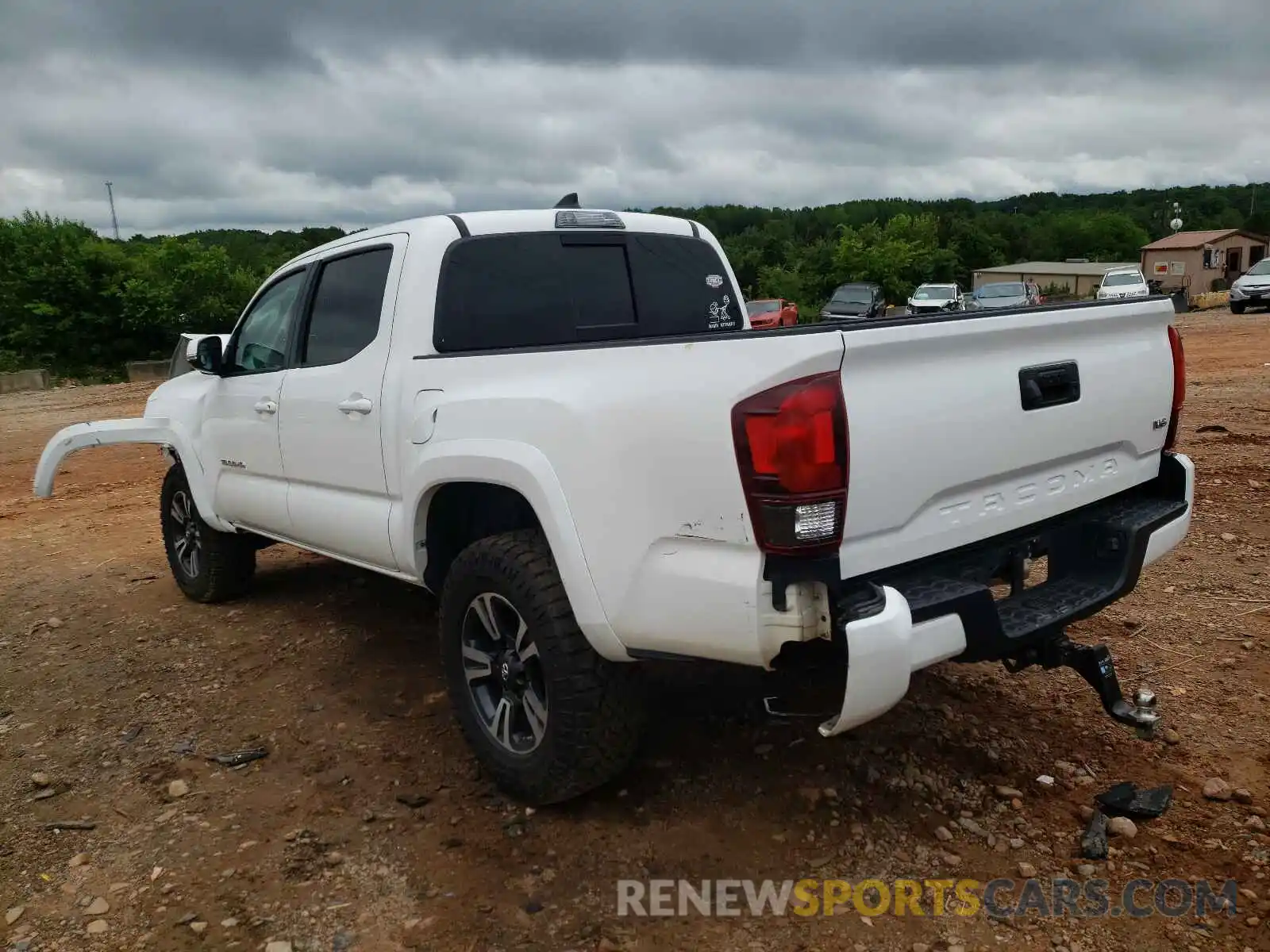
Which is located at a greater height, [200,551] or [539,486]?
[539,486]

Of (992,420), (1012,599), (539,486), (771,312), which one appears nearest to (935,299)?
(771,312)

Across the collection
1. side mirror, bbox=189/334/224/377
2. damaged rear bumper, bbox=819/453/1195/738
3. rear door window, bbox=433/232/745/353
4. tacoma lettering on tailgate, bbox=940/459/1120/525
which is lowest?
damaged rear bumper, bbox=819/453/1195/738

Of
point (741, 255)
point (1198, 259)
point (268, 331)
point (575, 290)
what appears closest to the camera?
point (575, 290)

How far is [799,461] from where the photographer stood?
2.33 meters

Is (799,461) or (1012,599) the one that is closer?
(799,461)

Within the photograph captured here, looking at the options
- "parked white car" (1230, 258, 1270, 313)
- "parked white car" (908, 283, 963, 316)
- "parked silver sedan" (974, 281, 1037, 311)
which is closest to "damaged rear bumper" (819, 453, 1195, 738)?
"parked silver sedan" (974, 281, 1037, 311)

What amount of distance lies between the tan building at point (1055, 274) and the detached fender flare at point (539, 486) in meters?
57.6

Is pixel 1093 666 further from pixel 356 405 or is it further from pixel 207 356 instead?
pixel 207 356

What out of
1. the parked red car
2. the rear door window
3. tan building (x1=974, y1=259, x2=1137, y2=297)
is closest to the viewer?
the rear door window

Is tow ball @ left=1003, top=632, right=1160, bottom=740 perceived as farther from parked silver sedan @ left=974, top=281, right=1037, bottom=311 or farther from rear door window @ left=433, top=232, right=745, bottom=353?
parked silver sedan @ left=974, top=281, right=1037, bottom=311

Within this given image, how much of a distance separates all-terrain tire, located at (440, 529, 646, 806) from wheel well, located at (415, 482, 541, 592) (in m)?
0.23

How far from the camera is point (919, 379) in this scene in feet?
8.28

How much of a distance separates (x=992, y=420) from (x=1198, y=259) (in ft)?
221

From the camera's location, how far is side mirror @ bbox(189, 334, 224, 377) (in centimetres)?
484
